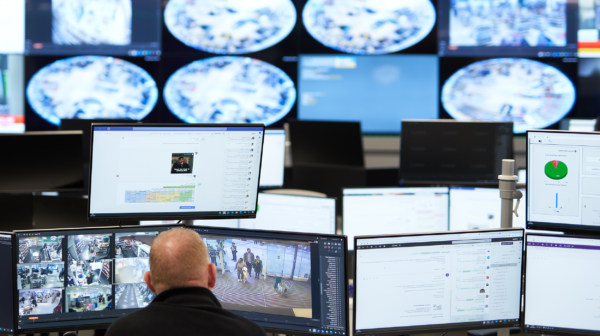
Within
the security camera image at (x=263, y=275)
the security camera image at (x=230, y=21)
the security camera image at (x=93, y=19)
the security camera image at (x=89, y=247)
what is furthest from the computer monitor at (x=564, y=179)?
the security camera image at (x=93, y=19)

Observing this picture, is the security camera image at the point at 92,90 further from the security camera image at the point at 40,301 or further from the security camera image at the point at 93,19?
the security camera image at the point at 40,301

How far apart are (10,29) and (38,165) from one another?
13.0ft

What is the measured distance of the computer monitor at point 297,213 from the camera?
2.62 metres

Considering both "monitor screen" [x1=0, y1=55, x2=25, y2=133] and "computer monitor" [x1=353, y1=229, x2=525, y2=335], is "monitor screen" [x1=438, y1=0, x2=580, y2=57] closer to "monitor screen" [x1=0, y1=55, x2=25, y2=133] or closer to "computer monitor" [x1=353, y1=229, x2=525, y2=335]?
"computer monitor" [x1=353, y1=229, x2=525, y2=335]

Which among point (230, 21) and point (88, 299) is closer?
point (88, 299)

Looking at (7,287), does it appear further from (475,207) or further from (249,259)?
(475,207)

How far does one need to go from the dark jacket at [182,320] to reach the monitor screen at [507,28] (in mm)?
4630

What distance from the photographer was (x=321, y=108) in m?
5.48

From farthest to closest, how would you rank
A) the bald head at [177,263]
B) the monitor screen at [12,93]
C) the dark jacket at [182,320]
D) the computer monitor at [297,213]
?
the monitor screen at [12,93], the computer monitor at [297,213], the bald head at [177,263], the dark jacket at [182,320]

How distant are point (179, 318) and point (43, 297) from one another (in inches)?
31.1

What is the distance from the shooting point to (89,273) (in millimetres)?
1814

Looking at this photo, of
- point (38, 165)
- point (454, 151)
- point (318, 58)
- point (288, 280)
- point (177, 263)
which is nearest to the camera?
point (177, 263)

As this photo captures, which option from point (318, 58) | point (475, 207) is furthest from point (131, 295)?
point (318, 58)

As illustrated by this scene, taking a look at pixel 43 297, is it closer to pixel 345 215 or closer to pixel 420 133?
pixel 345 215
